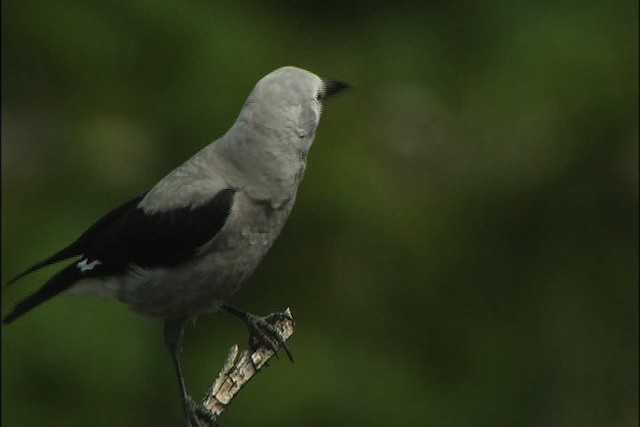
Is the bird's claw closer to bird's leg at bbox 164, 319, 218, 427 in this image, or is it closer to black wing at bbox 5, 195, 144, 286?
bird's leg at bbox 164, 319, 218, 427

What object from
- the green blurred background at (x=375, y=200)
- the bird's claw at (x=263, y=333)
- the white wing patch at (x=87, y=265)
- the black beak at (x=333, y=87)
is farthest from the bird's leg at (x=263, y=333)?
the green blurred background at (x=375, y=200)

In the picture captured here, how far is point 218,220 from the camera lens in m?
3.22

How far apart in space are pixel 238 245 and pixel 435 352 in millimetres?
2215

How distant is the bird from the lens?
3.15 meters

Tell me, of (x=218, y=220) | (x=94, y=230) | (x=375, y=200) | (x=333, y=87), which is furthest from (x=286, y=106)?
(x=375, y=200)

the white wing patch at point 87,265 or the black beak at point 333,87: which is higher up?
the black beak at point 333,87

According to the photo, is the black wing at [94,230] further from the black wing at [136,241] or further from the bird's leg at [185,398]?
the bird's leg at [185,398]

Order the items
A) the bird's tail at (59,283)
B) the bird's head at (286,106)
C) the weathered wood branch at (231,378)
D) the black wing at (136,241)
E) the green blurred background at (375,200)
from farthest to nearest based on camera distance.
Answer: the green blurred background at (375,200) < the bird's tail at (59,283) < the black wing at (136,241) < the bird's head at (286,106) < the weathered wood branch at (231,378)

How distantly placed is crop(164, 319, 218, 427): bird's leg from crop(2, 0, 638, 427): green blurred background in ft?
4.41

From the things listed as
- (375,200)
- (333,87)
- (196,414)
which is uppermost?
(333,87)

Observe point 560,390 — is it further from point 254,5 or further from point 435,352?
point 254,5

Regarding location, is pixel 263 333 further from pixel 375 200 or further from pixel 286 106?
pixel 375 200

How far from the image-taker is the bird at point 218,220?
315cm

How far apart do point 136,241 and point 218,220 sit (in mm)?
257
